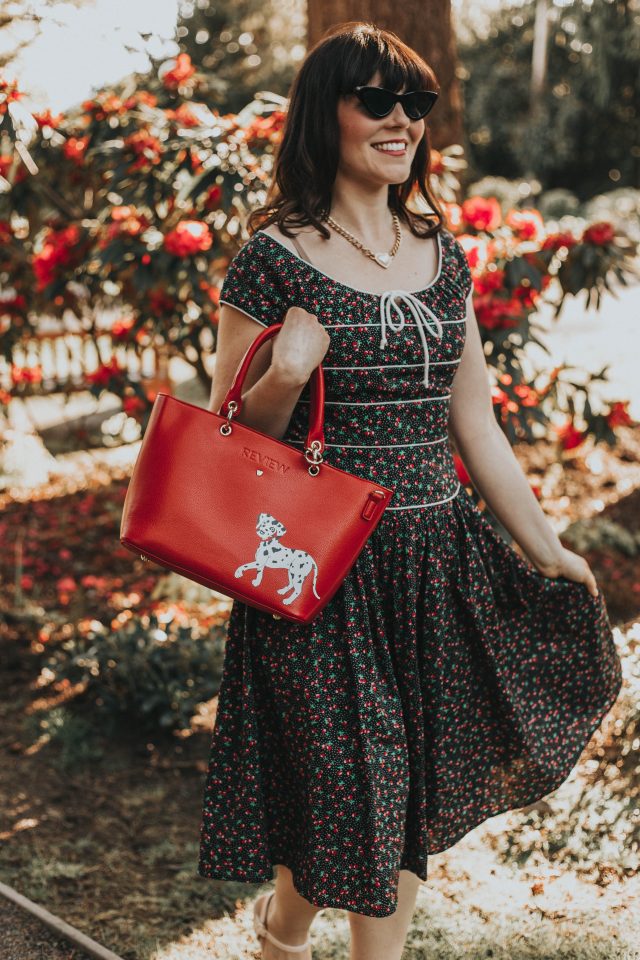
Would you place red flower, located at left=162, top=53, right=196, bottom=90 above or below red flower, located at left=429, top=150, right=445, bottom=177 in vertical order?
above

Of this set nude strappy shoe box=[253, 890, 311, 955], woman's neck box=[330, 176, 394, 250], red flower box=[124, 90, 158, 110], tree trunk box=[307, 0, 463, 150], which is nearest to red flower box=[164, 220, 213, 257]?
red flower box=[124, 90, 158, 110]

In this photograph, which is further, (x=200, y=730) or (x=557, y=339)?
(x=557, y=339)

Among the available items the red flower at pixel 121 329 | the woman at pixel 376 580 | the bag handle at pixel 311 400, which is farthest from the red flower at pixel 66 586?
the bag handle at pixel 311 400

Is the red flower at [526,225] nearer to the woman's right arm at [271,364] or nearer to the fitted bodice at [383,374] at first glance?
the fitted bodice at [383,374]

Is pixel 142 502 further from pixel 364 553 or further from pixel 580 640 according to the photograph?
pixel 580 640

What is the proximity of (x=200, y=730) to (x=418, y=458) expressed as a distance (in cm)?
201

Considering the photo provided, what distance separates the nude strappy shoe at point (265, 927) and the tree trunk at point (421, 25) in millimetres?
2947

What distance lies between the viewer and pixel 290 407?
186 centimetres

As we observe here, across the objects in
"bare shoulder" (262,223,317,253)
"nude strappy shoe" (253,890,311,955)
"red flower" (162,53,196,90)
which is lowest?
"nude strappy shoe" (253,890,311,955)

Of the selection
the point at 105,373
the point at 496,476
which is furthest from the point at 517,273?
the point at 105,373

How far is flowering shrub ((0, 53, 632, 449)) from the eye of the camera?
317 centimetres

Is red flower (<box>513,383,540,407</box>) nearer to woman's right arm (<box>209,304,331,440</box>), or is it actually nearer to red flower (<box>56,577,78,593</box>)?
woman's right arm (<box>209,304,331,440</box>)

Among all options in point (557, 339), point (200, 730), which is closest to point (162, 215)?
point (200, 730)

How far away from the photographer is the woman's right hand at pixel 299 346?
5.83ft
